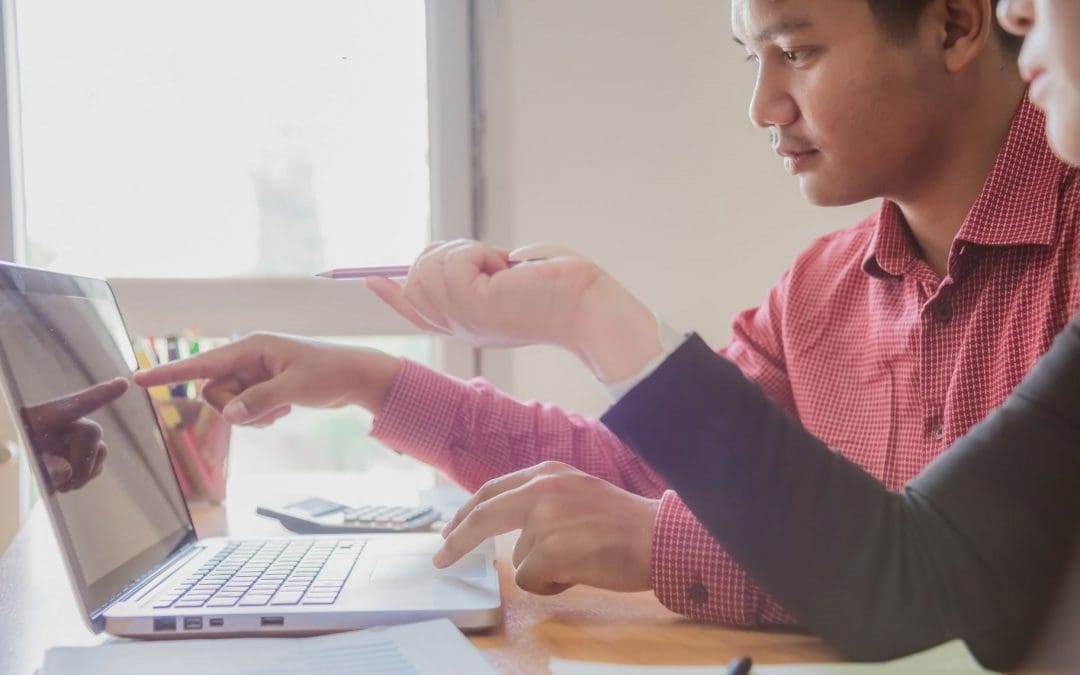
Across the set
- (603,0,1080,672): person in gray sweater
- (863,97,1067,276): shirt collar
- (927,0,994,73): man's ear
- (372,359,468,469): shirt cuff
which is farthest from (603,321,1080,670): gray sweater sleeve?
(372,359,468,469): shirt cuff

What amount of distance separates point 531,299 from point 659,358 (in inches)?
3.8

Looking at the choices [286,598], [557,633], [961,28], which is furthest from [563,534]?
[961,28]

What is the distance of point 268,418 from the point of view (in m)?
0.81

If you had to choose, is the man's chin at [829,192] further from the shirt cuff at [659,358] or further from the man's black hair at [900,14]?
the shirt cuff at [659,358]

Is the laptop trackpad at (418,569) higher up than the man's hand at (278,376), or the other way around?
the man's hand at (278,376)

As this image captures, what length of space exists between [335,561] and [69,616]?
0.58 ft

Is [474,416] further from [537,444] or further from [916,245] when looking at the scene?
[916,245]

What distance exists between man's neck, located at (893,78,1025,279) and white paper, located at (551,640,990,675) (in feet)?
1.25

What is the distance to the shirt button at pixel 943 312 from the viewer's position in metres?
0.75

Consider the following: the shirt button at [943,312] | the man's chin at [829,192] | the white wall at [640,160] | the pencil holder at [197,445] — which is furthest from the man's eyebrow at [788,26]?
the pencil holder at [197,445]

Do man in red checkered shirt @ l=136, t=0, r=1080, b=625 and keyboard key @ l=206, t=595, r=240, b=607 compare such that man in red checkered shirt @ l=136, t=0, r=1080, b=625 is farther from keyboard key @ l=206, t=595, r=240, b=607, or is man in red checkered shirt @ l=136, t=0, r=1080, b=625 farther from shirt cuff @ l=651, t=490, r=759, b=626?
keyboard key @ l=206, t=595, r=240, b=607

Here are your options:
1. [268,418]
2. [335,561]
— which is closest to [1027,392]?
[335,561]

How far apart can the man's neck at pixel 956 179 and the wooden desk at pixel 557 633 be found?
0.40 metres

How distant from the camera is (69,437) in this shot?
605 mm
